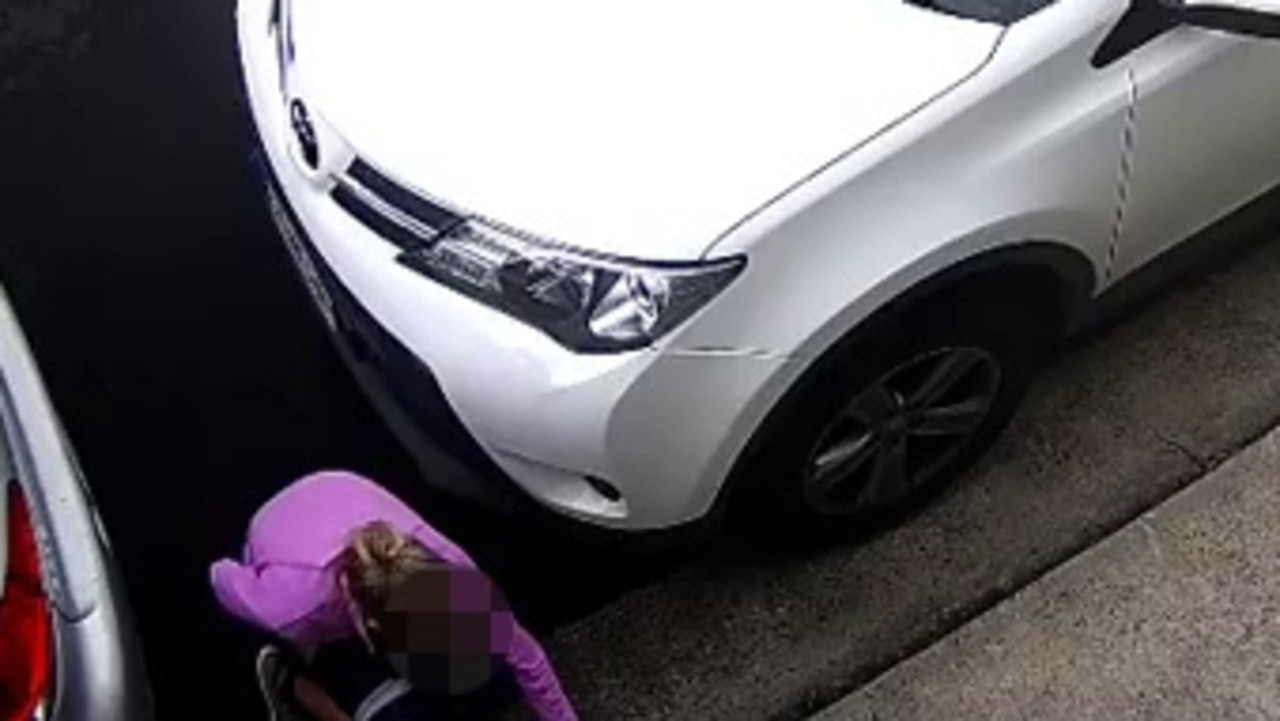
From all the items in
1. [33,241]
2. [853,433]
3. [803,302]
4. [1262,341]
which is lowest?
[1262,341]

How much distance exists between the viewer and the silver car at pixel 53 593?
10.6 ft

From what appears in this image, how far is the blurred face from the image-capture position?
370cm

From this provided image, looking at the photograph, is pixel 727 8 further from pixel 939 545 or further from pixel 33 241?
pixel 33 241

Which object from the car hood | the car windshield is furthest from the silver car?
the car windshield

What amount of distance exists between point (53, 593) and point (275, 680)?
0.82 metres

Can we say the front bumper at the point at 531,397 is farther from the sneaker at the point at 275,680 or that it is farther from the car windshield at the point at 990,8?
the car windshield at the point at 990,8

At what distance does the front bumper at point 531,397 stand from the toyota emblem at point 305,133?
35mm

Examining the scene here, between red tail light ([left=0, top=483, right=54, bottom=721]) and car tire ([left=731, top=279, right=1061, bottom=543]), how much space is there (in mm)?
1392

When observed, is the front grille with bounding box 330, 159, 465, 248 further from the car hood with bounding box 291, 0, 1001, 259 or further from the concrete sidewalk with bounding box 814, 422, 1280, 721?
the concrete sidewalk with bounding box 814, 422, 1280, 721

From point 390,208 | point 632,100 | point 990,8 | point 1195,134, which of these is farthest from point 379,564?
point 1195,134

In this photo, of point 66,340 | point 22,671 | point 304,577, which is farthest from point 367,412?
point 22,671

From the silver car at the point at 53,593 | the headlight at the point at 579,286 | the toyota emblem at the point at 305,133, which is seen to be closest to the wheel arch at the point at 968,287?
the headlight at the point at 579,286

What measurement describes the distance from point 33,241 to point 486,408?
1839mm

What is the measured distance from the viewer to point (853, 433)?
4.38 metres
